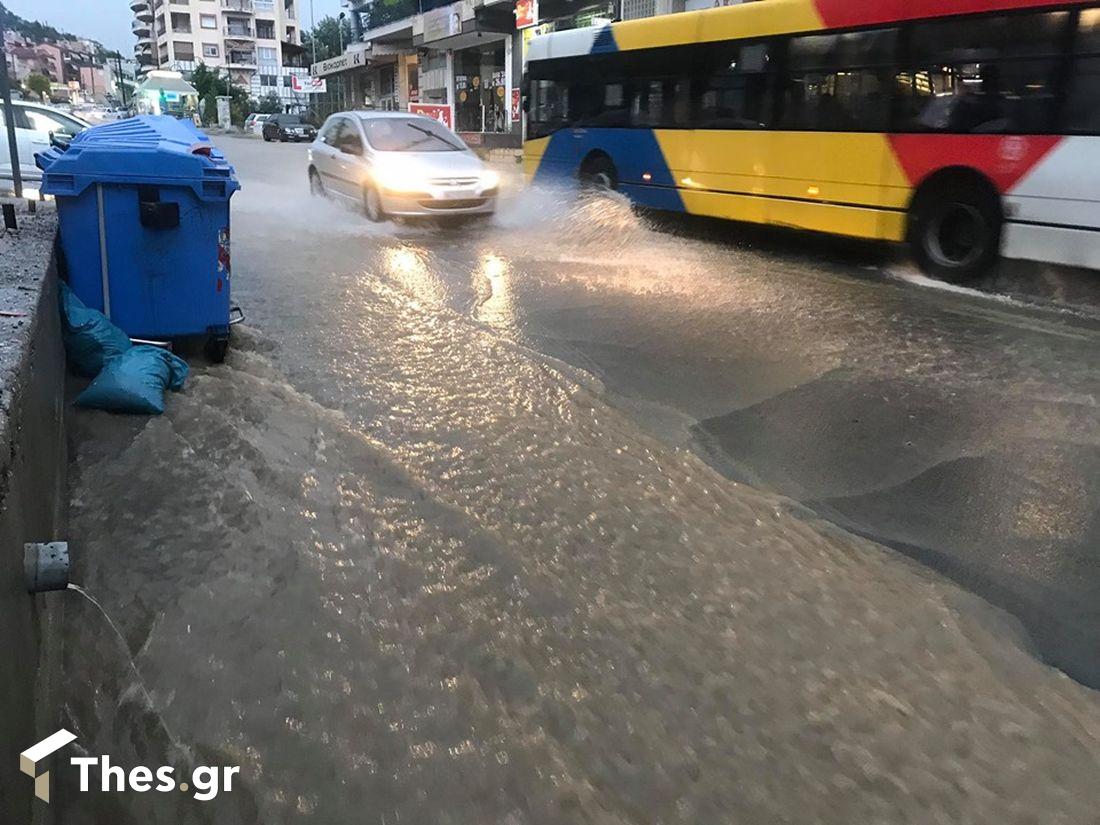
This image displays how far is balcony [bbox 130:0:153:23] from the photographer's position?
123 meters

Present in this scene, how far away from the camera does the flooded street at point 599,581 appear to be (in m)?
2.65

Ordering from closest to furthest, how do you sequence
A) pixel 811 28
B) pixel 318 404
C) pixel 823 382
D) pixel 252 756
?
pixel 252 756
pixel 318 404
pixel 823 382
pixel 811 28

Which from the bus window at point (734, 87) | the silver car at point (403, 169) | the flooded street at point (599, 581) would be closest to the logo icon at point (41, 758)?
the flooded street at point (599, 581)

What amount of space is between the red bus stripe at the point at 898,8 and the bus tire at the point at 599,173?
4.28 meters

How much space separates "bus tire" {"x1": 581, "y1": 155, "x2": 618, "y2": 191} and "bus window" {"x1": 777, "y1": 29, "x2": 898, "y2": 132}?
135 inches

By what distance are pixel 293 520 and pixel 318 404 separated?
64.1 inches

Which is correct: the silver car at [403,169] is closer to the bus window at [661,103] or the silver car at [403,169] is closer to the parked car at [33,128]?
the bus window at [661,103]

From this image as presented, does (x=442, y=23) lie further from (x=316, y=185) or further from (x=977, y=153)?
(x=977, y=153)

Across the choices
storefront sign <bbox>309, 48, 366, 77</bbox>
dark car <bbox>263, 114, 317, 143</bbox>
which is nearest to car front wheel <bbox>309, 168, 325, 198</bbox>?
dark car <bbox>263, 114, 317, 143</bbox>

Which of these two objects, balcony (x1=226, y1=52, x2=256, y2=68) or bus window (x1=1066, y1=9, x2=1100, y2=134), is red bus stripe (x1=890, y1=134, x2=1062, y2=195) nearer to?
bus window (x1=1066, y1=9, x2=1100, y2=134)

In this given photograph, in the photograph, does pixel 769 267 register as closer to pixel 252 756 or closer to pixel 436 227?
pixel 436 227

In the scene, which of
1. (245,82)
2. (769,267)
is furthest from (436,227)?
(245,82)

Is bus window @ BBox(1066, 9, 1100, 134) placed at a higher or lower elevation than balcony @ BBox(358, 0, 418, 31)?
lower

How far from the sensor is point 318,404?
5547 millimetres
